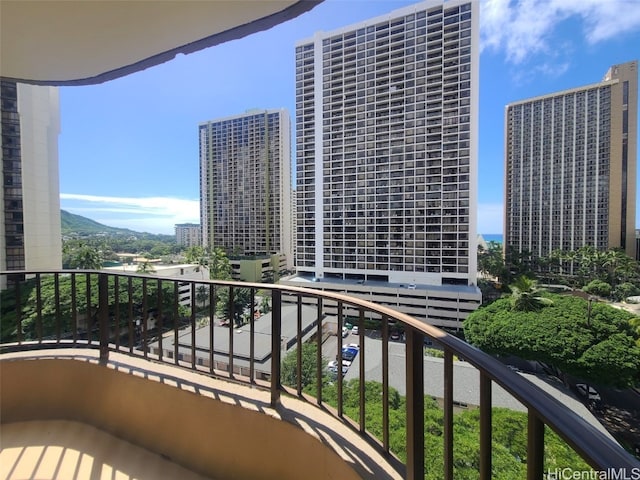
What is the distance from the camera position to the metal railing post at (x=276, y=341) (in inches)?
57.8

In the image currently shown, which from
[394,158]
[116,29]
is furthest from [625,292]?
[116,29]

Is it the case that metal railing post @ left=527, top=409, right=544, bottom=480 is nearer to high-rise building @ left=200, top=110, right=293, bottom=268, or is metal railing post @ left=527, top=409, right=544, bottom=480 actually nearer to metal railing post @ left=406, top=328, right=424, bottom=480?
metal railing post @ left=406, top=328, right=424, bottom=480

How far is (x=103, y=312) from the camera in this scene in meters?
1.95

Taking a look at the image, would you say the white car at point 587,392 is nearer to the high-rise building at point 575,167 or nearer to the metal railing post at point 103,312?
the metal railing post at point 103,312

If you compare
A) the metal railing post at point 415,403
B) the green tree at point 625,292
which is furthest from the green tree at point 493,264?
the metal railing post at point 415,403

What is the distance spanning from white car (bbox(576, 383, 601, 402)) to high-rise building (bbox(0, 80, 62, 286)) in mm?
26320

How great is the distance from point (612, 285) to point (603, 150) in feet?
45.3

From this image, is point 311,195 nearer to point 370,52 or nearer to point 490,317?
point 370,52

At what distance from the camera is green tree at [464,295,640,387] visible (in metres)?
9.43

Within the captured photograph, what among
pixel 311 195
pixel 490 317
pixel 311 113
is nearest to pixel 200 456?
pixel 490 317

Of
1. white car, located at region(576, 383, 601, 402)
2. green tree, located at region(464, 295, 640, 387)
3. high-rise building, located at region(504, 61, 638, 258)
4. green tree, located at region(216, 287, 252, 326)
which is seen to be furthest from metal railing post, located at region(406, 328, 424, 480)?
high-rise building, located at region(504, 61, 638, 258)

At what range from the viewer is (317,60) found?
2511 cm

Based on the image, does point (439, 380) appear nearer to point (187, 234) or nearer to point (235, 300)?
point (235, 300)

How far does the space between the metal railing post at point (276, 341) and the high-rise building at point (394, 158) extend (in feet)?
63.5
